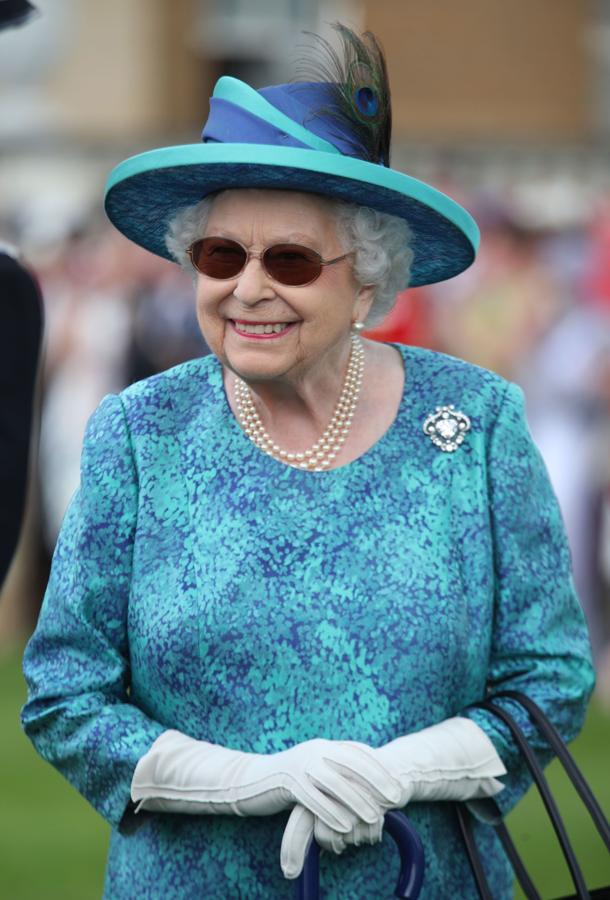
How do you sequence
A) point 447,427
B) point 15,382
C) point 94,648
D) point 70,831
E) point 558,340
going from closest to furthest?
point 94,648
point 447,427
point 15,382
point 70,831
point 558,340

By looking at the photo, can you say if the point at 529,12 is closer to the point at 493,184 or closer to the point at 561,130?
the point at 561,130

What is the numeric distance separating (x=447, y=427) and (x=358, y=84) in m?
0.64

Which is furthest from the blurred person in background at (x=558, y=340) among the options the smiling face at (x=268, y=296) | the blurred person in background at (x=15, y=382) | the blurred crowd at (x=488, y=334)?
the smiling face at (x=268, y=296)

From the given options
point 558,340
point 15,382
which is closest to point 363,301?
point 15,382

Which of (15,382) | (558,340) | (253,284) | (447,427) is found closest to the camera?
(253,284)

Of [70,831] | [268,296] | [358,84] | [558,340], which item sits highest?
[558,340]

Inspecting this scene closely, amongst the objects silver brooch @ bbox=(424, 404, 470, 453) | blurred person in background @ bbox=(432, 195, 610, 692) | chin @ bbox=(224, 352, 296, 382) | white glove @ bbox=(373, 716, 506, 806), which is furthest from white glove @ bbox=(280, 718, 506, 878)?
blurred person in background @ bbox=(432, 195, 610, 692)

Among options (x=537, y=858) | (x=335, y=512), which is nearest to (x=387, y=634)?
(x=335, y=512)

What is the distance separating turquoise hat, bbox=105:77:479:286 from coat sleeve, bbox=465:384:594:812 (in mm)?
447

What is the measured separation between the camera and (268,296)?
322 cm

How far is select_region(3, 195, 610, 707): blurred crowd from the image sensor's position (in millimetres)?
9586

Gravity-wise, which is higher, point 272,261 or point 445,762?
point 272,261

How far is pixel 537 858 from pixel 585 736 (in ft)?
6.25

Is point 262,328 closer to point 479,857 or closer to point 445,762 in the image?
point 445,762
